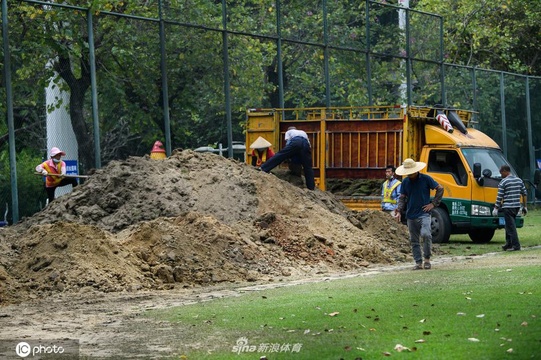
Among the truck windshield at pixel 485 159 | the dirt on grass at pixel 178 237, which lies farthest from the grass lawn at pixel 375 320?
the truck windshield at pixel 485 159

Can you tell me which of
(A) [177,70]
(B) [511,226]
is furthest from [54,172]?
(B) [511,226]

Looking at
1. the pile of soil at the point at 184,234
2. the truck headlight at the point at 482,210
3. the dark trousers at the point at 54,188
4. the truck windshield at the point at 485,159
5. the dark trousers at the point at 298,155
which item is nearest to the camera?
the pile of soil at the point at 184,234

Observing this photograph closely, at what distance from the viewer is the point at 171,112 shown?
2822 cm

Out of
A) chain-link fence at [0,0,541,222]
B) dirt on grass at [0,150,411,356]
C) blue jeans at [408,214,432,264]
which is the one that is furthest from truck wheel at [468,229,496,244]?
blue jeans at [408,214,432,264]

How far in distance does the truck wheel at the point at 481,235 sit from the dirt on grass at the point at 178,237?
3862 millimetres

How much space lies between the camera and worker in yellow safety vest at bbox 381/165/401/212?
2722 centimetres

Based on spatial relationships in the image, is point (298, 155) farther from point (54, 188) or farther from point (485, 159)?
point (54, 188)

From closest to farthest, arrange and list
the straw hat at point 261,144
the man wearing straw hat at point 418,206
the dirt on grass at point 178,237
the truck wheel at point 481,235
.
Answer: the dirt on grass at point 178,237, the man wearing straw hat at point 418,206, the straw hat at point 261,144, the truck wheel at point 481,235

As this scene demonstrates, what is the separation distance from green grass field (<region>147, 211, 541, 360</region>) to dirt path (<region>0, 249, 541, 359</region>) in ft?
0.93

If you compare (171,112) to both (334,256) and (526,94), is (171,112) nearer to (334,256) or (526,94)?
(334,256)

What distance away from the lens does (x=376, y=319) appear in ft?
44.5

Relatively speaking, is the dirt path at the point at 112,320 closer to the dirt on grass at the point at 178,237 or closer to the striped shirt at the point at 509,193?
the dirt on grass at the point at 178,237

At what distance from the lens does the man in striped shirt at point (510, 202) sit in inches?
990

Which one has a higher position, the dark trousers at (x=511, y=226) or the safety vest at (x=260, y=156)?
the safety vest at (x=260, y=156)
